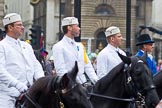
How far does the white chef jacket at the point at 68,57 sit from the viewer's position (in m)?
10.1

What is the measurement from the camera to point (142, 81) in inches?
340

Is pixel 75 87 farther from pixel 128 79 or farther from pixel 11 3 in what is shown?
pixel 11 3

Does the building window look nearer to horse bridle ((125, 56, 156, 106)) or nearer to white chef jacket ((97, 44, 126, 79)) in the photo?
white chef jacket ((97, 44, 126, 79))

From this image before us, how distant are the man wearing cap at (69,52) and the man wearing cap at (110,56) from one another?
20 cm

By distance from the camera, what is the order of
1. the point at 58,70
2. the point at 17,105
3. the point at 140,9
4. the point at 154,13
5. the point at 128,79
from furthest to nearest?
1. the point at 140,9
2. the point at 154,13
3. the point at 58,70
4. the point at 128,79
5. the point at 17,105

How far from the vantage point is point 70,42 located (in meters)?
10.4

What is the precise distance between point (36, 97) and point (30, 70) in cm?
104

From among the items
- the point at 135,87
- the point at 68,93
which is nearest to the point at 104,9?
the point at 135,87

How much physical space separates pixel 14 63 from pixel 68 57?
80.6 inches

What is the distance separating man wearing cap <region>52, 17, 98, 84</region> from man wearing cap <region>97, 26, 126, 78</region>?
20 cm

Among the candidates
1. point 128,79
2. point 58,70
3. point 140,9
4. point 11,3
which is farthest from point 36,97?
point 11,3

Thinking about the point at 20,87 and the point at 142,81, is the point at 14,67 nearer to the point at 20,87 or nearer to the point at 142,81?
the point at 20,87

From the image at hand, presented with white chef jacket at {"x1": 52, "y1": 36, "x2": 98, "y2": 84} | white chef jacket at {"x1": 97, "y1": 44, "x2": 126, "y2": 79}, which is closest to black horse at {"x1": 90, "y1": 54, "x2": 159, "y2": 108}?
white chef jacket at {"x1": 52, "y1": 36, "x2": 98, "y2": 84}

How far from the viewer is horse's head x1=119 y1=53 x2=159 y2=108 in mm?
8547
